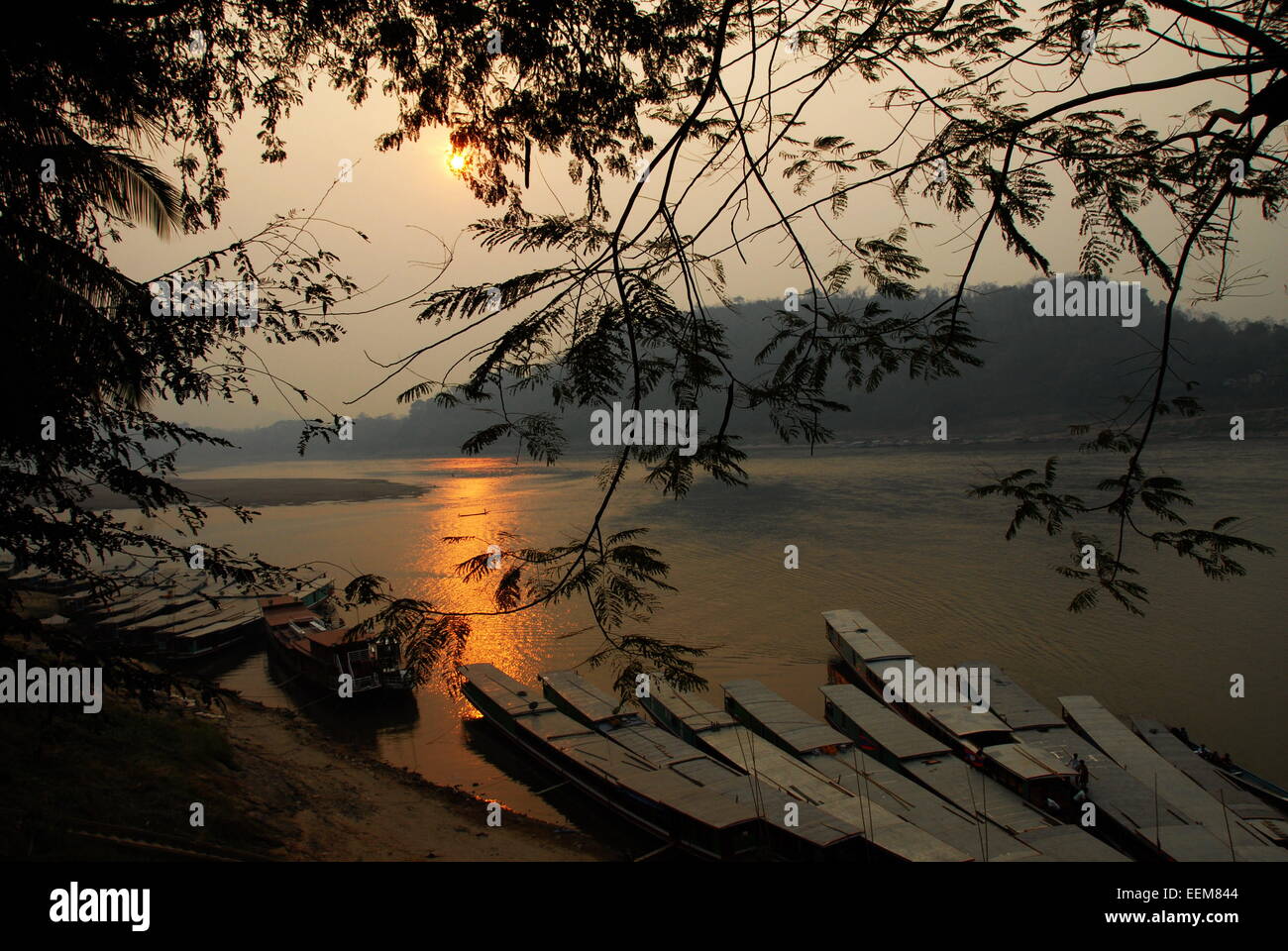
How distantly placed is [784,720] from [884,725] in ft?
4.49

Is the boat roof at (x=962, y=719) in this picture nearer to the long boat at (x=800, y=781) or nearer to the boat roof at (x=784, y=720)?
the boat roof at (x=784, y=720)

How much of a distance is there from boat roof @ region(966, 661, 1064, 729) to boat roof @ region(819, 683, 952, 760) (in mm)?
1206

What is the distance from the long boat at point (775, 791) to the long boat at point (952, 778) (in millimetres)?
1369

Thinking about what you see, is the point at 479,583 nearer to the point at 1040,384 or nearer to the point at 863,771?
the point at 863,771

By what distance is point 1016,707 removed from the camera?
1085cm

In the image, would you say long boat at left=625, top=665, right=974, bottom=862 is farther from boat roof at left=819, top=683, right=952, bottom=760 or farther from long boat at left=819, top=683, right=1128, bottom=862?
boat roof at left=819, top=683, right=952, bottom=760

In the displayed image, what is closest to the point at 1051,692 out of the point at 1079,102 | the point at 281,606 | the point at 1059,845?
the point at 1059,845

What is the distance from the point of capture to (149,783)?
25.3 ft

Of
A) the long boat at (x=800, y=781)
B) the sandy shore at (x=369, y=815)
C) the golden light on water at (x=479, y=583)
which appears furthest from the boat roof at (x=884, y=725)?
the golden light on water at (x=479, y=583)

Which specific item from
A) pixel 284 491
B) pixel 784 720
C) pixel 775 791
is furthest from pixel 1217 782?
pixel 284 491

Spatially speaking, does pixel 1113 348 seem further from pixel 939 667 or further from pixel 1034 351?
pixel 939 667

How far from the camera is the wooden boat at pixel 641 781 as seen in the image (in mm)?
8156

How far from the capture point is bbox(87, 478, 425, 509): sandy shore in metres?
43.1

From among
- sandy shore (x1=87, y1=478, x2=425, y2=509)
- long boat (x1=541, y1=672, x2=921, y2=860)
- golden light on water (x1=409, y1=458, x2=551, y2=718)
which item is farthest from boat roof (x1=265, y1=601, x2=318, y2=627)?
sandy shore (x1=87, y1=478, x2=425, y2=509)
